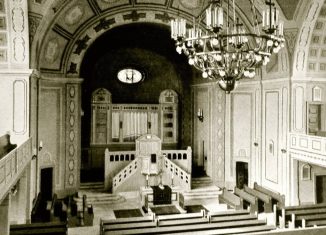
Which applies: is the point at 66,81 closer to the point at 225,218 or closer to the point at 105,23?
the point at 105,23

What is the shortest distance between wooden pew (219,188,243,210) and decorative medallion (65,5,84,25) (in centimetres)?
999

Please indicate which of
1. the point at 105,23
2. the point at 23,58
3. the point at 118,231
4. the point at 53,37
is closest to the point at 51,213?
the point at 118,231

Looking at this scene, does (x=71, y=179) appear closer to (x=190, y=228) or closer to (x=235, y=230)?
(x=190, y=228)

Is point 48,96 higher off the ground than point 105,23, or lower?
lower

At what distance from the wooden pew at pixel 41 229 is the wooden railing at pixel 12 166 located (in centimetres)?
145

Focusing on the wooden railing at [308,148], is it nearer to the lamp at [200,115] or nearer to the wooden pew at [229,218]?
the wooden pew at [229,218]

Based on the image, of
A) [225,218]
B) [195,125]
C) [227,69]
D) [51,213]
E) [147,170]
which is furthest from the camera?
[195,125]

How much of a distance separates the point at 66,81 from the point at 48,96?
3.77 feet

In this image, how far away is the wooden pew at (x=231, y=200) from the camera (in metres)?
16.3

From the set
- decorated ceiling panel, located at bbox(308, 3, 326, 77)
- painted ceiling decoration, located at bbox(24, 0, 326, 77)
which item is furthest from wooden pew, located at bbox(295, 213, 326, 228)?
painted ceiling decoration, located at bbox(24, 0, 326, 77)

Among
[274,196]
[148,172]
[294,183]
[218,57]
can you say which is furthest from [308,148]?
[218,57]

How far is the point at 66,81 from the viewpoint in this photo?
1800cm

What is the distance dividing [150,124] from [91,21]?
24.3ft

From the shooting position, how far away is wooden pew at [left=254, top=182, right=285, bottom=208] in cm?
1571
